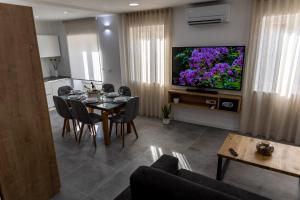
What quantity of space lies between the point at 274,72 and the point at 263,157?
71.5 inches

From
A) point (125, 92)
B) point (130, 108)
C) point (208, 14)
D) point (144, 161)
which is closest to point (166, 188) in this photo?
point (144, 161)

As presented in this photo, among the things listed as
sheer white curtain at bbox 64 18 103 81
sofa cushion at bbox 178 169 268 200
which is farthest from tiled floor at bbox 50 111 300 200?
sheer white curtain at bbox 64 18 103 81

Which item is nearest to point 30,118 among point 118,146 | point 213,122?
point 118,146

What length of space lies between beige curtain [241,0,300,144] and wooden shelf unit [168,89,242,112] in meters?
0.21

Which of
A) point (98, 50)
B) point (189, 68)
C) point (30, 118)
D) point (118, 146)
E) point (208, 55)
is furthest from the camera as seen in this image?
point (98, 50)

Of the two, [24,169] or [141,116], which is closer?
[24,169]

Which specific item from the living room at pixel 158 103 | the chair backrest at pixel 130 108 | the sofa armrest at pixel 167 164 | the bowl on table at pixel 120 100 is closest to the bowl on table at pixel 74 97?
the living room at pixel 158 103

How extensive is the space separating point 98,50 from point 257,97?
13.5ft

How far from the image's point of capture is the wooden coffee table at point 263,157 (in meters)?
2.14

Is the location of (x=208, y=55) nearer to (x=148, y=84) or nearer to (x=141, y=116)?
(x=148, y=84)

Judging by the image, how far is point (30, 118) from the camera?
2.06 m

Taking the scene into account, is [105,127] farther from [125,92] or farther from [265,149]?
[265,149]

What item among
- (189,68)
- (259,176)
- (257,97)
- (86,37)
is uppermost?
(86,37)

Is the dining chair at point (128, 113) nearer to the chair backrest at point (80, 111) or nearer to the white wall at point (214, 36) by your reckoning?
the chair backrest at point (80, 111)
